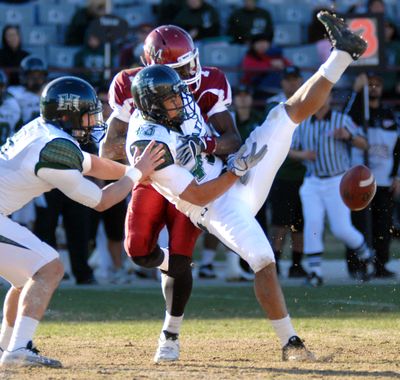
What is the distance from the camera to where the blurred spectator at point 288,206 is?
1027 cm

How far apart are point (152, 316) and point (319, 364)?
251 centimetres

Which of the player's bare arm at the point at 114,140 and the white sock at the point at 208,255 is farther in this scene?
the white sock at the point at 208,255

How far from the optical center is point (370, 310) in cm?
819

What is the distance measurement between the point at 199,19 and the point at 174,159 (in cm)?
807

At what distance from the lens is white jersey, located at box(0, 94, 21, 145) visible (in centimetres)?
988

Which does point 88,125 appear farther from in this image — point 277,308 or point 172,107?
point 277,308

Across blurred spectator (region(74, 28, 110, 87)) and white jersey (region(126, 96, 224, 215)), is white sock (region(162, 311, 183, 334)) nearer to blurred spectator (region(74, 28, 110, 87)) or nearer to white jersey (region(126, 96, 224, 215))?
white jersey (region(126, 96, 224, 215))

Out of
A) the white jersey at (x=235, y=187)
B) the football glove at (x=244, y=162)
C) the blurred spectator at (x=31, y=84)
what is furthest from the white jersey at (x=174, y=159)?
the blurred spectator at (x=31, y=84)

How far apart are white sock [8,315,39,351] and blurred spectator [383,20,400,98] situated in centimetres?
747

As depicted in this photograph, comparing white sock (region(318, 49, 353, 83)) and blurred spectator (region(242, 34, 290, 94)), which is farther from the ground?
white sock (region(318, 49, 353, 83))

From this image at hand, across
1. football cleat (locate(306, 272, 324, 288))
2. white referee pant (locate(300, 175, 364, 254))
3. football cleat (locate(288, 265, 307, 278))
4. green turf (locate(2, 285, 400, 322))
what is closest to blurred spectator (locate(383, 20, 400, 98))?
white referee pant (locate(300, 175, 364, 254))

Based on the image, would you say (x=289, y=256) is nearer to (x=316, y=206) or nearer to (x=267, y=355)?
(x=316, y=206)

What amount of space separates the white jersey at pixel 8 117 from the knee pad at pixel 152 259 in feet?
12.8

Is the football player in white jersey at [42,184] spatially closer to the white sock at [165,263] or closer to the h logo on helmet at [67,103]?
the h logo on helmet at [67,103]
